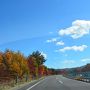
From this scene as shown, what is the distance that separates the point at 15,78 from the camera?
42.1 meters

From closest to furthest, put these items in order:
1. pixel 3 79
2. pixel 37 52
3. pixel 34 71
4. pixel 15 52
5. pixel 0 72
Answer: pixel 3 79, pixel 0 72, pixel 15 52, pixel 34 71, pixel 37 52

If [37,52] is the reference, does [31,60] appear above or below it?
below

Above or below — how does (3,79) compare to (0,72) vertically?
below

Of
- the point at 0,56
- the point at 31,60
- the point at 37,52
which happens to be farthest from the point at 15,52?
the point at 37,52

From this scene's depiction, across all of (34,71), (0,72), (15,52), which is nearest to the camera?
(0,72)

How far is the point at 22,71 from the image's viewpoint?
221ft

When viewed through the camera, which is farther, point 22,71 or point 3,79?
point 22,71

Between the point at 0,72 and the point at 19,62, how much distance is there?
8254 mm

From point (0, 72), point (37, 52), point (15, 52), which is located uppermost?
point (37, 52)

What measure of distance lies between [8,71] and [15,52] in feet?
39.2

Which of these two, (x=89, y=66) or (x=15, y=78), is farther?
(x=89, y=66)

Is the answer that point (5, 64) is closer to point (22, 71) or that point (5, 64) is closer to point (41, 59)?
point (22, 71)

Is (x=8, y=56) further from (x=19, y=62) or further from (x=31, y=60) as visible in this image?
(x=31, y=60)

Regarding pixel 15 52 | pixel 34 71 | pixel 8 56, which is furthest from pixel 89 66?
pixel 8 56
